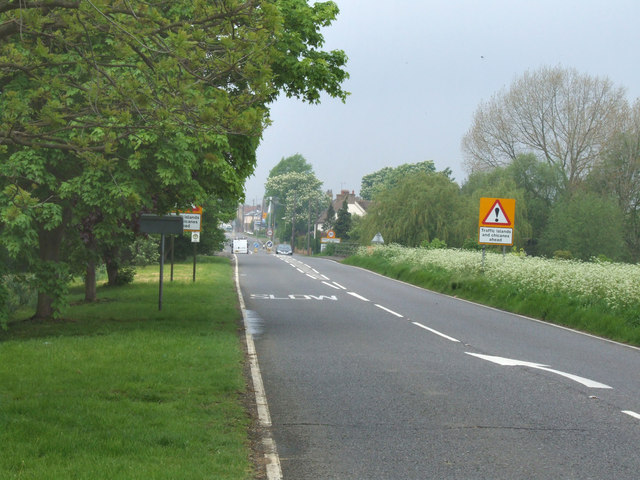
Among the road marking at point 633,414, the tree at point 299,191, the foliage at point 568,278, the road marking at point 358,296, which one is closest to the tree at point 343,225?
the tree at point 299,191

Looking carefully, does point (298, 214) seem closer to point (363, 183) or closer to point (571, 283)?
point (363, 183)

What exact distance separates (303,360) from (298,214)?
410ft

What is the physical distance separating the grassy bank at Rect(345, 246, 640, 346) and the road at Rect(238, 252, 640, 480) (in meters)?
1.07

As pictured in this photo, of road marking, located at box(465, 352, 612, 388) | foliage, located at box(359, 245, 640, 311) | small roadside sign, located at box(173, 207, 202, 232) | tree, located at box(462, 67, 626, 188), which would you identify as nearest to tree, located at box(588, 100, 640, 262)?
tree, located at box(462, 67, 626, 188)

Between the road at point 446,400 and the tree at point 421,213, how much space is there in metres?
39.0

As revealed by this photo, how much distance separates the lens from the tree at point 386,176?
459 ft

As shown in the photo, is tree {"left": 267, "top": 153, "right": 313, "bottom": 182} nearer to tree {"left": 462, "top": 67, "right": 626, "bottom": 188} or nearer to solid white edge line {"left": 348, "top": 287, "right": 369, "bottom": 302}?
tree {"left": 462, "top": 67, "right": 626, "bottom": 188}

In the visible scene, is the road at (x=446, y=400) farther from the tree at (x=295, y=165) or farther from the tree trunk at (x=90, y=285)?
the tree at (x=295, y=165)

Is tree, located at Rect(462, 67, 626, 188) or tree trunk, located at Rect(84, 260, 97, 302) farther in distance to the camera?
tree, located at Rect(462, 67, 626, 188)

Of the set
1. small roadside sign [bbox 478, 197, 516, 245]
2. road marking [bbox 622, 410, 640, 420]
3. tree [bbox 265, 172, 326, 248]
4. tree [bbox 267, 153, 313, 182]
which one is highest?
tree [bbox 267, 153, 313, 182]

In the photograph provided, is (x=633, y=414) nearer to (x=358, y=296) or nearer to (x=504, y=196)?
(x=358, y=296)

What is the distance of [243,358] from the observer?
37.7 ft

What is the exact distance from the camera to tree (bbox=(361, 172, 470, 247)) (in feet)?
185

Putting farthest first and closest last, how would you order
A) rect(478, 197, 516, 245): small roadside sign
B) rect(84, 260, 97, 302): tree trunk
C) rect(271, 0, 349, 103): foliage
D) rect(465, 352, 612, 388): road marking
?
rect(478, 197, 516, 245): small roadside sign
rect(84, 260, 97, 302): tree trunk
rect(271, 0, 349, 103): foliage
rect(465, 352, 612, 388): road marking
